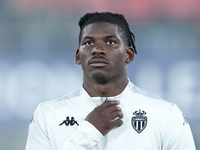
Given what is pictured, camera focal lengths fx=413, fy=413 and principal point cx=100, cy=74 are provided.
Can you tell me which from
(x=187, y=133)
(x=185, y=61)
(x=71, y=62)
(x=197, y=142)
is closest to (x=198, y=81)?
(x=185, y=61)

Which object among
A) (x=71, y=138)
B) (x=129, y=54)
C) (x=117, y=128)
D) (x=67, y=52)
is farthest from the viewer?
(x=67, y=52)

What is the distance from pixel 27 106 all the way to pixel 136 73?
0.73 m

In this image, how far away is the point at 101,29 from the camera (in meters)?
1.71

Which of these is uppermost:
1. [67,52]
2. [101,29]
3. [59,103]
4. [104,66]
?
[67,52]

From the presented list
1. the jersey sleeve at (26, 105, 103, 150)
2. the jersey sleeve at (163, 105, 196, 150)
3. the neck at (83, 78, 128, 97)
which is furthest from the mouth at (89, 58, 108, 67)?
the jersey sleeve at (163, 105, 196, 150)

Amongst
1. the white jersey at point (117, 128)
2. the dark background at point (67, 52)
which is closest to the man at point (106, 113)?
the white jersey at point (117, 128)

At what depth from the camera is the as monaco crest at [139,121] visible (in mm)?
1678

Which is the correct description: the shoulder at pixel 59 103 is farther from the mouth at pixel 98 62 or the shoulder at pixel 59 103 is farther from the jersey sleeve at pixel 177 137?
the jersey sleeve at pixel 177 137

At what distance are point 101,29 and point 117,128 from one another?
0.41 m

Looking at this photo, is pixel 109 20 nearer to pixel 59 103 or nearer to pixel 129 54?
pixel 129 54

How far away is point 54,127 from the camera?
1683mm

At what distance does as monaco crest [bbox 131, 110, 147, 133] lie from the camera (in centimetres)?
168

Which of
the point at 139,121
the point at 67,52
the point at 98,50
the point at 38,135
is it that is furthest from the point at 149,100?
the point at 67,52

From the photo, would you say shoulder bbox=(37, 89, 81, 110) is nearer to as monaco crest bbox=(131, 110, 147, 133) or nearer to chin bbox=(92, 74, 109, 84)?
chin bbox=(92, 74, 109, 84)
